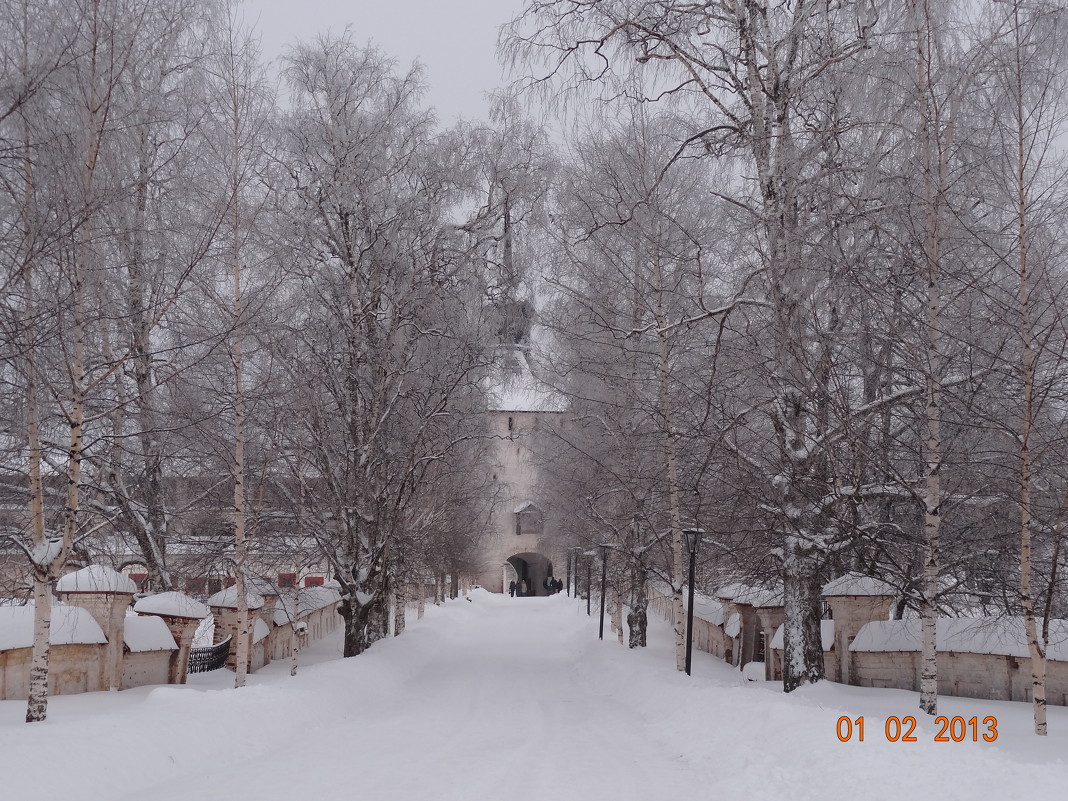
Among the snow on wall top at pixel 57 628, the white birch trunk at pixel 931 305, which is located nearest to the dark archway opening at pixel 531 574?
the snow on wall top at pixel 57 628

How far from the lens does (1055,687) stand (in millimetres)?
12891

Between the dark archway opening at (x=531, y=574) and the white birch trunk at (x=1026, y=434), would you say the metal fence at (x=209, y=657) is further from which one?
the dark archway opening at (x=531, y=574)

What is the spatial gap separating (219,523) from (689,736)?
1370 centimetres

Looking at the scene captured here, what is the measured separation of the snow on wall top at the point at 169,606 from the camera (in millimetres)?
16344

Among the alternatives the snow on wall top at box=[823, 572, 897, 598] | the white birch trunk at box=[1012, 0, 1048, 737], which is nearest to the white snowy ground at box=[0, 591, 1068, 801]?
the white birch trunk at box=[1012, 0, 1048, 737]

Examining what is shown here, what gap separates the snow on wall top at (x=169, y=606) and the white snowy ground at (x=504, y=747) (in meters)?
2.23

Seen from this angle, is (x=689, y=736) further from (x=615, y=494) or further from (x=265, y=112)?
(x=615, y=494)

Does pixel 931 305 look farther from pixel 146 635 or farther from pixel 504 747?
pixel 146 635

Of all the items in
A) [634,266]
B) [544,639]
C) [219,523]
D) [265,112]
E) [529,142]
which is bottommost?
[544,639]

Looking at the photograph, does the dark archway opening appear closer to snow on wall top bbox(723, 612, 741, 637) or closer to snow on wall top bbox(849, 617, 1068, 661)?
snow on wall top bbox(723, 612, 741, 637)

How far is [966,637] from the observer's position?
45.3 ft

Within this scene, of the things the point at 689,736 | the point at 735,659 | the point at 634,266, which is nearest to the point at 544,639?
the point at 735,659

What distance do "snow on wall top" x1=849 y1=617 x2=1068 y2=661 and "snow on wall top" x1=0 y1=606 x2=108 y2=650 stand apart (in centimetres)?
1238

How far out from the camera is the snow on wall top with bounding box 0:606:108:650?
12398mm
